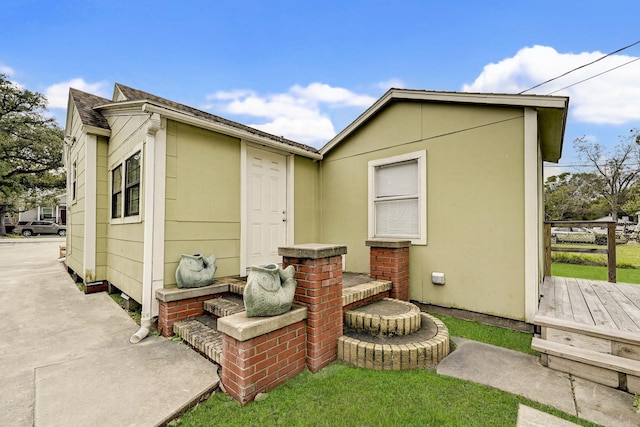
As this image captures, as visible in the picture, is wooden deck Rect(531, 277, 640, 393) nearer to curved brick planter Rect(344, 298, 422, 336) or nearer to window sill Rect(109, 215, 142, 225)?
curved brick planter Rect(344, 298, 422, 336)

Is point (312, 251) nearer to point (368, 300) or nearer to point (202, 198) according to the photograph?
point (368, 300)

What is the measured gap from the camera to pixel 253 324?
2.15 metres

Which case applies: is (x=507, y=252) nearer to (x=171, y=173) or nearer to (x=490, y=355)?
(x=490, y=355)

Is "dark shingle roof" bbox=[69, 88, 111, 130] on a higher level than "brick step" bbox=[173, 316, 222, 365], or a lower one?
higher

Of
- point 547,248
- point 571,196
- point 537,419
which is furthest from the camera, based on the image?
point 571,196

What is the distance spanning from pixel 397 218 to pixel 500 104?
7.15ft

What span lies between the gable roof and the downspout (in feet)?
10.6

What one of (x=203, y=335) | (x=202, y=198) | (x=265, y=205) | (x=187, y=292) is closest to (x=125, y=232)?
(x=202, y=198)

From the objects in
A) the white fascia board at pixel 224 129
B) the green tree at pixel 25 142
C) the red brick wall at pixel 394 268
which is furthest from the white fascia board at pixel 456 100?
the green tree at pixel 25 142

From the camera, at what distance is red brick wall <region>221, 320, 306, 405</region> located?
6.91 feet

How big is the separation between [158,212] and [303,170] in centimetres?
297

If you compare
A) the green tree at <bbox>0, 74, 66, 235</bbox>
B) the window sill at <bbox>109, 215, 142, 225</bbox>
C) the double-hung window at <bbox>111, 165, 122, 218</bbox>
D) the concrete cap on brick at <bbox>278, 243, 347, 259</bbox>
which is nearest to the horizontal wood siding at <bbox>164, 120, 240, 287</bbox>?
the window sill at <bbox>109, 215, 142, 225</bbox>

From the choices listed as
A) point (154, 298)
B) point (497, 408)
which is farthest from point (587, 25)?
point (154, 298)

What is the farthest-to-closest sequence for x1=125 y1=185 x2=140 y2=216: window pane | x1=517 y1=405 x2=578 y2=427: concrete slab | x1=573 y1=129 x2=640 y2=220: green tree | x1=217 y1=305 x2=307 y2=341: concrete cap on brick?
x1=573 y1=129 x2=640 y2=220: green tree → x1=125 y1=185 x2=140 y2=216: window pane → x1=217 y1=305 x2=307 y2=341: concrete cap on brick → x1=517 y1=405 x2=578 y2=427: concrete slab
